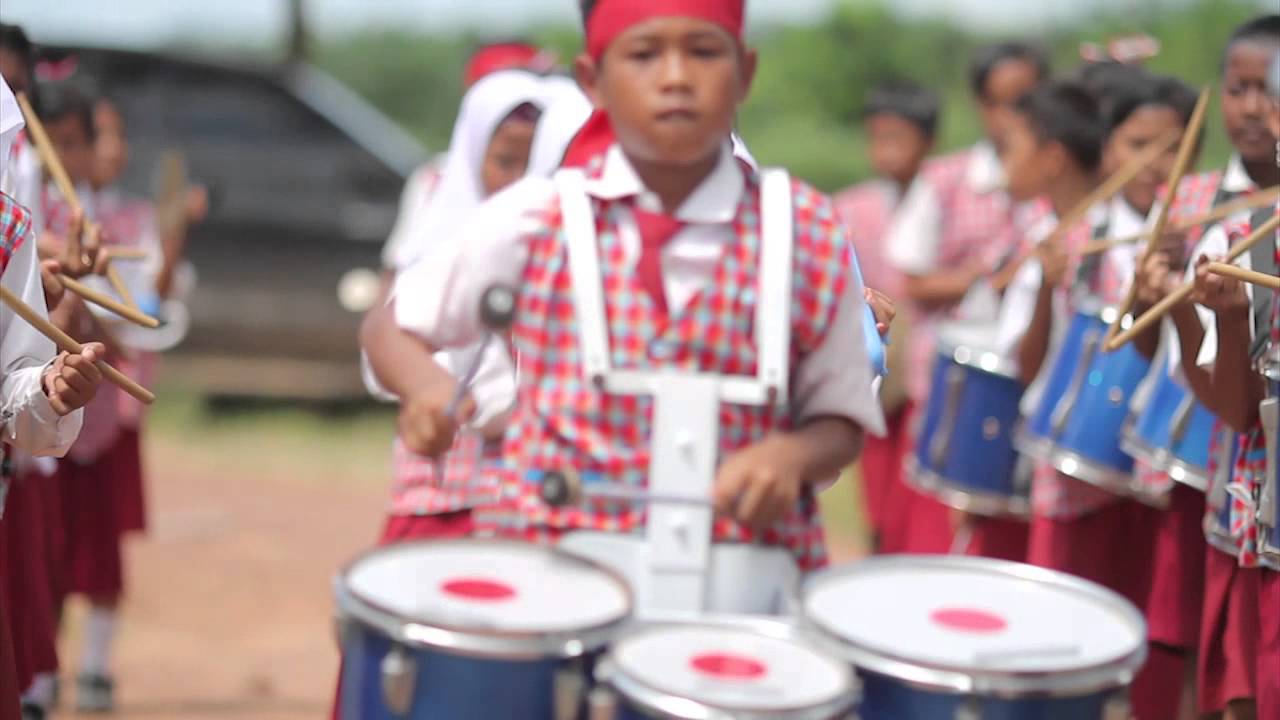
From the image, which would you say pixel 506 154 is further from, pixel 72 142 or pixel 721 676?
pixel 721 676

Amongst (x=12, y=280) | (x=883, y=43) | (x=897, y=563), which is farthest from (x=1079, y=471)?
(x=883, y=43)

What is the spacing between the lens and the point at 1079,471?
5.28 m

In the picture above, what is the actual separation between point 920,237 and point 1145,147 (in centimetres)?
237

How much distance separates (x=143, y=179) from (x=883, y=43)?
988 cm

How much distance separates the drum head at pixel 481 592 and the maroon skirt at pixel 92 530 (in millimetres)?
3786

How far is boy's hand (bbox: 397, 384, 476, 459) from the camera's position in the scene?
9.55 feet

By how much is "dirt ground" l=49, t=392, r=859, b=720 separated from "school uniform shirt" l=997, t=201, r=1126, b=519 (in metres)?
1.81

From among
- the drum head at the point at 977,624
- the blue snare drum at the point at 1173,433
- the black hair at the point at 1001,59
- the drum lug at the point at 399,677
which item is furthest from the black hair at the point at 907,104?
the drum lug at the point at 399,677

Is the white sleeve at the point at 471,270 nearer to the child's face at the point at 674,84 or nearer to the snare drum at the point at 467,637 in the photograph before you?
the child's face at the point at 674,84

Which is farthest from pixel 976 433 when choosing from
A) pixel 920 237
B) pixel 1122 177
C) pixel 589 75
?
pixel 589 75

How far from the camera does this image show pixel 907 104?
881 cm

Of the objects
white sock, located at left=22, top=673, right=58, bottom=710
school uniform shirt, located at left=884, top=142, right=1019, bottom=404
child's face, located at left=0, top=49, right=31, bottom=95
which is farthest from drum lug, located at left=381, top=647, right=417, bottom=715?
school uniform shirt, located at left=884, top=142, right=1019, bottom=404

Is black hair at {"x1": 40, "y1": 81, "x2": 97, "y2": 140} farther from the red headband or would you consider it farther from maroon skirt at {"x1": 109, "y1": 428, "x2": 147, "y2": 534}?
the red headband

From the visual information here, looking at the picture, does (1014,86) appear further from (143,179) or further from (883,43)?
(883,43)
